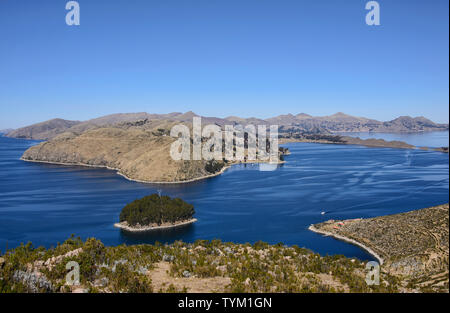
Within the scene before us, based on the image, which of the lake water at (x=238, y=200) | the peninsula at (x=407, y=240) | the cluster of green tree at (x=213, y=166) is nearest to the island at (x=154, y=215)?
the lake water at (x=238, y=200)

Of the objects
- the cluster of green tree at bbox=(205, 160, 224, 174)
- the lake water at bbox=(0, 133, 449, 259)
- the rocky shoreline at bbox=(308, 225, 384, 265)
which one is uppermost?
the cluster of green tree at bbox=(205, 160, 224, 174)

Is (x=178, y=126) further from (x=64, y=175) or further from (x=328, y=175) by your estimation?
(x=328, y=175)

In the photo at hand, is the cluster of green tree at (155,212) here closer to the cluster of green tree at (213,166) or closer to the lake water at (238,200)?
the lake water at (238,200)

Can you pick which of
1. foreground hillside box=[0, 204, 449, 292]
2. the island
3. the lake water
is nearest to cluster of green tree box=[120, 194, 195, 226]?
the island

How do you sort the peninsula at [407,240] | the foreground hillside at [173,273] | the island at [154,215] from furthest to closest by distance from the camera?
the island at [154,215] → the peninsula at [407,240] → the foreground hillside at [173,273]

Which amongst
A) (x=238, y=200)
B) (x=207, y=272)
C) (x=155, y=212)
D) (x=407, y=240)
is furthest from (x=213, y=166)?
(x=207, y=272)

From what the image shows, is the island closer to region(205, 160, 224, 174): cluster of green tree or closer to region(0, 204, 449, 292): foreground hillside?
region(0, 204, 449, 292): foreground hillside

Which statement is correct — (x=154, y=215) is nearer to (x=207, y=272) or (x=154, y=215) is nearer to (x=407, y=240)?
(x=407, y=240)
